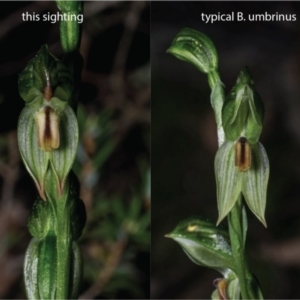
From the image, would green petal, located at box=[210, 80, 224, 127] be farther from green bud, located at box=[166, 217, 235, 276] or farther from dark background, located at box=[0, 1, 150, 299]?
dark background, located at box=[0, 1, 150, 299]

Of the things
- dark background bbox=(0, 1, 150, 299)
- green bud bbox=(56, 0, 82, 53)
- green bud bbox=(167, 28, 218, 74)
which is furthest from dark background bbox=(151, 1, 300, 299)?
green bud bbox=(56, 0, 82, 53)

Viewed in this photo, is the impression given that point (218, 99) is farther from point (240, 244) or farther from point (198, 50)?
point (240, 244)

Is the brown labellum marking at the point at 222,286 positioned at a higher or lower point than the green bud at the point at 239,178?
lower

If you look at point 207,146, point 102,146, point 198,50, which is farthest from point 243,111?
point 207,146

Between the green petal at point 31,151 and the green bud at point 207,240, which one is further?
the green bud at point 207,240

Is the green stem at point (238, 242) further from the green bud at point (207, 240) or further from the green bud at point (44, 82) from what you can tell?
the green bud at point (44, 82)

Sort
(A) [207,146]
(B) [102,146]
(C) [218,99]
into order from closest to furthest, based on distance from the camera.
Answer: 1. (C) [218,99]
2. (B) [102,146]
3. (A) [207,146]

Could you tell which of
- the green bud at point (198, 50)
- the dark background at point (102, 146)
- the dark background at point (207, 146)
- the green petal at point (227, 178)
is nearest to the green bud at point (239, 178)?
the green petal at point (227, 178)
